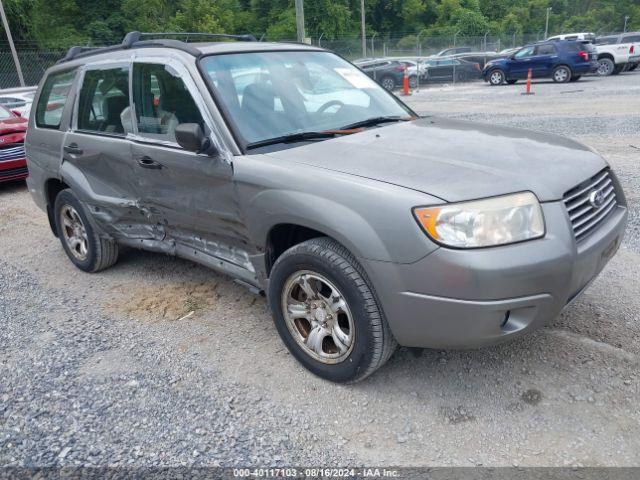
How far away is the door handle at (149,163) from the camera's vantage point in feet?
11.9

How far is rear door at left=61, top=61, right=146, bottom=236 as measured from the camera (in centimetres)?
395

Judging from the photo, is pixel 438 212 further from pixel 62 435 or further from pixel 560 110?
pixel 560 110

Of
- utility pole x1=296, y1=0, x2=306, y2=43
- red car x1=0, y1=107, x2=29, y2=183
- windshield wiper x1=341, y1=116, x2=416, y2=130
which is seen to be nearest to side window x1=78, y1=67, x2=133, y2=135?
windshield wiper x1=341, y1=116, x2=416, y2=130

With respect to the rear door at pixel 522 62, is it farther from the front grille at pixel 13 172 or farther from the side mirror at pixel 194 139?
the side mirror at pixel 194 139

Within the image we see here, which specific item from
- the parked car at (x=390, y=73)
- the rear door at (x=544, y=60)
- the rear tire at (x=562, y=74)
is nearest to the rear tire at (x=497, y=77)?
the rear door at (x=544, y=60)

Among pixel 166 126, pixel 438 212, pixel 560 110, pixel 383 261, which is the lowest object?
pixel 560 110

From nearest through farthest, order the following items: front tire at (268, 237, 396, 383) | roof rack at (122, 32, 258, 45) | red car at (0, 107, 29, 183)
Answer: front tire at (268, 237, 396, 383), roof rack at (122, 32, 258, 45), red car at (0, 107, 29, 183)

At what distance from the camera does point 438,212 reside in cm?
238

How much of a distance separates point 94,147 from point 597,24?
79.1 metres

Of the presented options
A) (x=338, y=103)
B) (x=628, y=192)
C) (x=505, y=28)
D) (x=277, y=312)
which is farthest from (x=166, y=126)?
(x=505, y=28)

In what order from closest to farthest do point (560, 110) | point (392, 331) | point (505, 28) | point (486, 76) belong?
point (392, 331), point (560, 110), point (486, 76), point (505, 28)

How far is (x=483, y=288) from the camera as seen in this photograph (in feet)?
7.68

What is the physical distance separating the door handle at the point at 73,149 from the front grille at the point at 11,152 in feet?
15.3

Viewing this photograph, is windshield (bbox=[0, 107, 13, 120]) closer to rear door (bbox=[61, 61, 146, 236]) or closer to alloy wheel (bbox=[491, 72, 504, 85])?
rear door (bbox=[61, 61, 146, 236])
